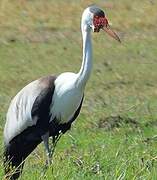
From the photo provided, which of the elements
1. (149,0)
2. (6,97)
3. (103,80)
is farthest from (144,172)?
(149,0)

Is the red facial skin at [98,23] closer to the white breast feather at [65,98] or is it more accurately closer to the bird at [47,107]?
the bird at [47,107]

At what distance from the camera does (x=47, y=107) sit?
27.7 ft

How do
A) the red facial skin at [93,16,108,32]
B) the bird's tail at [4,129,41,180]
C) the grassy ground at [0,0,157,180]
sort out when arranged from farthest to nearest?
the red facial skin at [93,16,108,32]
the bird's tail at [4,129,41,180]
the grassy ground at [0,0,157,180]

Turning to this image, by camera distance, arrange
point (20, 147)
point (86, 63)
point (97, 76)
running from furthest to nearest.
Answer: point (97, 76) < point (20, 147) < point (86, 63)

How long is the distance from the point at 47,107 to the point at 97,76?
4.58 metres

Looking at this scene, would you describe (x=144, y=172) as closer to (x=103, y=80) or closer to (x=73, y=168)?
(x=73, y=168)

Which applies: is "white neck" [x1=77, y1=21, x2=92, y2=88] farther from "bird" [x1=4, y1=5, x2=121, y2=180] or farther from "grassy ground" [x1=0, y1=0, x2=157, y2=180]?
"grassy ground" [x1=0, y1=0, x2=157, y2=180]

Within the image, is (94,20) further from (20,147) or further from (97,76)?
(97,76)

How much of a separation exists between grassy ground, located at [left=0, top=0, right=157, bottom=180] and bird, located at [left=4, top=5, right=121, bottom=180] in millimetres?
185

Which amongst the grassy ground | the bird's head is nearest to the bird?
the bird's head

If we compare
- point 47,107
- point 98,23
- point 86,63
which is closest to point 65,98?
point 47,107

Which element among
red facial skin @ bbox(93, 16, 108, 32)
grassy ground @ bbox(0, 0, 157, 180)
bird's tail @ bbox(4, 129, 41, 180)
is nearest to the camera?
grassy ground @ bbox(0, 0, 157, 180)

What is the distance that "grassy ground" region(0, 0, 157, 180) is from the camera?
6.53m

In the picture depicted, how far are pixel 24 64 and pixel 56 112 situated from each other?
5.18m
